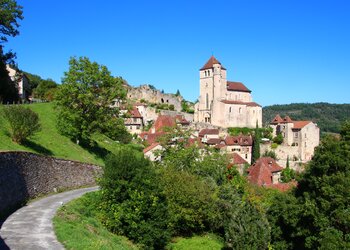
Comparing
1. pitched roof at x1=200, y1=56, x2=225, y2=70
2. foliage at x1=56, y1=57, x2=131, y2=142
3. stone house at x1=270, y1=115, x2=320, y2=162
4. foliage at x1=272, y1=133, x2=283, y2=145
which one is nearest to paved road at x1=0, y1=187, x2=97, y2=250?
foliage at x1=56, y1=57, x2=131, y2=142

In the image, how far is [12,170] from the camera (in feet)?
66.1

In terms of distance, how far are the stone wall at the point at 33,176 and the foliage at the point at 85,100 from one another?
716cm

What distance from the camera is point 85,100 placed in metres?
36.3

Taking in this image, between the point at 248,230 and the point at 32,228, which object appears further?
the point at 248,230

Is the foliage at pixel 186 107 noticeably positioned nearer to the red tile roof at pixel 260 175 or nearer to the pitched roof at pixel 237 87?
the pitched roof at pixel 237 87

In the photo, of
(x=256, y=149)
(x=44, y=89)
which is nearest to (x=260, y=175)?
(x=256, y=149)

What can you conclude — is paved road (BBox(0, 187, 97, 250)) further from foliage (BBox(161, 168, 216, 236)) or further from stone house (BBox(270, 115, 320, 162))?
stone house (BBox(270, 115, 320, 162))

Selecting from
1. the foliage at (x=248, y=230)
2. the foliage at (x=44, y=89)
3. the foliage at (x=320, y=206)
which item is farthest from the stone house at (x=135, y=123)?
the foliage at (x=320, y=206)

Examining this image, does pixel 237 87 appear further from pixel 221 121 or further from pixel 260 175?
pixel 260 175

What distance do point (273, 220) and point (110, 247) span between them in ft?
40.4

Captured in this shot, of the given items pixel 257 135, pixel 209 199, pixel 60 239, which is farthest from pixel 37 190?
pixel 257 135

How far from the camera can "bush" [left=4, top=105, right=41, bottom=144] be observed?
27109mm

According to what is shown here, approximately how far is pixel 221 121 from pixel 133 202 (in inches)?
2547

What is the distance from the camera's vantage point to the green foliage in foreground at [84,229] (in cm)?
1455
